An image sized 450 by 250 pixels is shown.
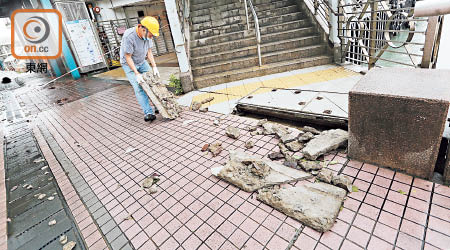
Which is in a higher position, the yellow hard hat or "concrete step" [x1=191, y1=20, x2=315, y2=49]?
the yellow hard hat

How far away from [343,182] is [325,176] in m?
0.18

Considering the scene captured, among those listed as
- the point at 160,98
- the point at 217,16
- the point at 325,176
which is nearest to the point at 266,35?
the point at 217,16

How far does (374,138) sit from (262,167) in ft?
4.10

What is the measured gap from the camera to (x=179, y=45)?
603cm

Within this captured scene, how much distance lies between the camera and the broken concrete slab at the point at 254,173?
269 centimetres

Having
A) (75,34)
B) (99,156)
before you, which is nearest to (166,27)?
(75,34)

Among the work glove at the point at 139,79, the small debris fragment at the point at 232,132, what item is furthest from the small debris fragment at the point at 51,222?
the work glove at the point at 139,79

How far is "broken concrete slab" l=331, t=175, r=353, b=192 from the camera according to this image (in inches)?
96.2

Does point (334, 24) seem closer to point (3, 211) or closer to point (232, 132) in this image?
point (232, 132)

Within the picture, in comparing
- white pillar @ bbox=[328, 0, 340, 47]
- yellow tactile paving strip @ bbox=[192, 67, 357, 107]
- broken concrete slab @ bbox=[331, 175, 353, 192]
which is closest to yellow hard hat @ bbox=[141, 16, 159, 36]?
yellow tactile paving strip @ bbox=[192, 67, 357, 107]

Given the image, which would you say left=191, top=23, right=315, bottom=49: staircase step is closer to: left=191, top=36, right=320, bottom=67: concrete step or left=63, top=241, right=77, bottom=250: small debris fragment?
→ left=191, top=36, right=320, bottom=67: concrete step

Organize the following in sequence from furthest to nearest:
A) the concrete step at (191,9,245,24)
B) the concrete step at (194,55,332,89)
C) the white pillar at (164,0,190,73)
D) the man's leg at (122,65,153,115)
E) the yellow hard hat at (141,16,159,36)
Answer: the concrete step at (191,9,245,24), the concrete step at (194,55,332,89), the white pillar at (164,0,190,73), the man's leg at (122,65,153,115), the yellow hard hat at (141,16,159,36)

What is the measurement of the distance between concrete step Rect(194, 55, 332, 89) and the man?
1.55 meters

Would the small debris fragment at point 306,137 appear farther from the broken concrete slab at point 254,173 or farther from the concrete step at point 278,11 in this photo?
the concrete step at point 278,11
